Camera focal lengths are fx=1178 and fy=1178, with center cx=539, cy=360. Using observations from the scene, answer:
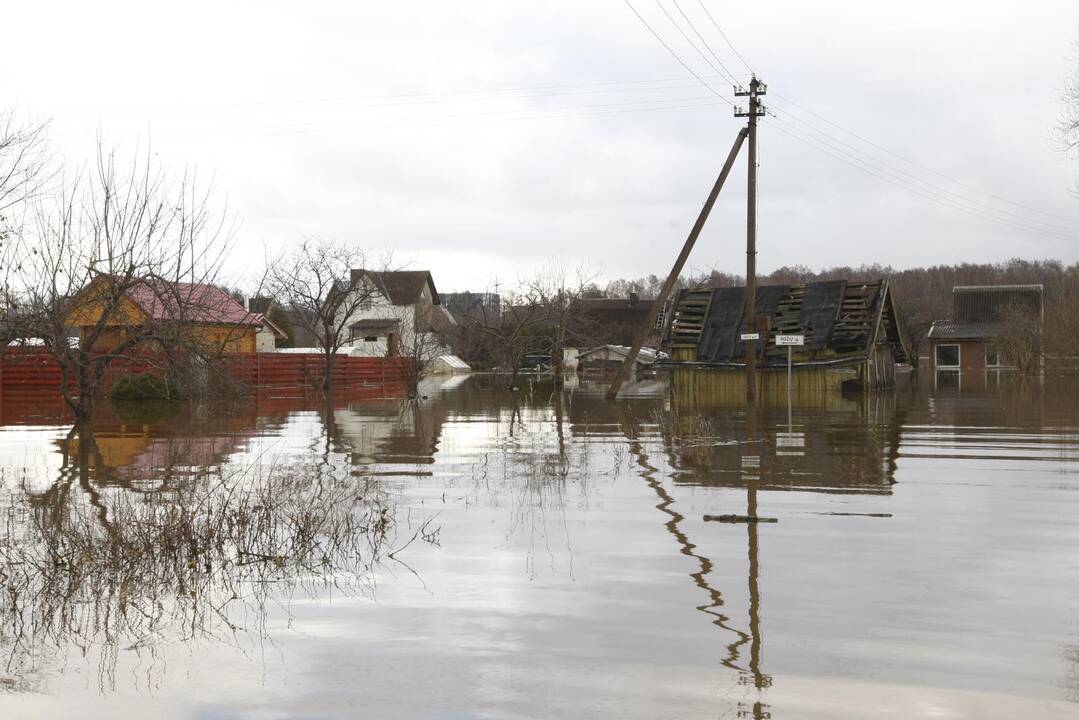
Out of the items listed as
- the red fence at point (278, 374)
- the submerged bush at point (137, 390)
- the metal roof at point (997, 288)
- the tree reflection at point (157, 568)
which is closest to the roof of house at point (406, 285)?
the red fence at point (278, 374)

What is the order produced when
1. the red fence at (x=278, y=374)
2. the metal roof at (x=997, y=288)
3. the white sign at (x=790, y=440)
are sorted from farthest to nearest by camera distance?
the metal roof at (x=997, y=288) < the red fence at (x=278, y=374) < the white sign at (x=790, y=440)

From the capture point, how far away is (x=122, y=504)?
12961 mm

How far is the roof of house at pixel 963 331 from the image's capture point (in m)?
78.1

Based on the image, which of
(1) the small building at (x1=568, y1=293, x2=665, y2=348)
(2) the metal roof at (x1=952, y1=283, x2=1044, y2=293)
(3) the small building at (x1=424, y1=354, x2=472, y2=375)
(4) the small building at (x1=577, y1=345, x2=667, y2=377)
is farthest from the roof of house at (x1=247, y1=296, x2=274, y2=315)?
(2) the metal roof at (x1=952, y1=283, x2=1044, y2=293)

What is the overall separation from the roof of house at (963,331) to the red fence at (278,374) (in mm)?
39871

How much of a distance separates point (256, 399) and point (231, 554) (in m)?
31.3

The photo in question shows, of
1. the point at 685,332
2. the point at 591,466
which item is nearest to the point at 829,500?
the point at 591,466

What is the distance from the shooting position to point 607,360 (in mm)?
83062

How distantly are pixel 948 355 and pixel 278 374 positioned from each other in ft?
164

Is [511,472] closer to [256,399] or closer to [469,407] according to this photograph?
[469,407]

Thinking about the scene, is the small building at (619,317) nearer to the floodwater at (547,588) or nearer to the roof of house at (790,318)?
the roof of house at (790,318)

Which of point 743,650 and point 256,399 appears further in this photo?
point 256,399

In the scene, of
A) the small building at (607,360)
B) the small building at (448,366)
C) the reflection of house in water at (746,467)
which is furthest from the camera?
the small building at (448,366)

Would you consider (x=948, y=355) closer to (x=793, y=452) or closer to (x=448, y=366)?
(x=448, y=366)
